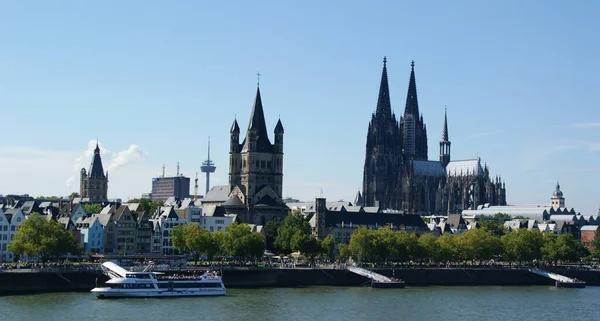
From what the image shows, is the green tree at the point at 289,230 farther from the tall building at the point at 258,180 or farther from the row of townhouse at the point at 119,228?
the row of townhouse at the point at 119,228

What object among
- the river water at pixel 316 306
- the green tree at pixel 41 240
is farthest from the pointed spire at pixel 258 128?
the river water at pixel 316 306

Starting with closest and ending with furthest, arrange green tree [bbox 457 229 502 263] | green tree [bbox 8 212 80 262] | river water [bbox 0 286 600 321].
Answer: river water [bbox 0 286 600 321]
green tree [bbox 8 212 80 262]
green tree [bbox 457 229 502 263]

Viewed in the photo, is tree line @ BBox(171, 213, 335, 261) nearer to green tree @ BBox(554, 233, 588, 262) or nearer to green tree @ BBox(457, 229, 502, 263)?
green tree @ BBox(457, 229, 502, 263)

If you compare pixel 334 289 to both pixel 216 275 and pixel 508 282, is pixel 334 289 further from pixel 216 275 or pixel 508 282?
pixel 508 282

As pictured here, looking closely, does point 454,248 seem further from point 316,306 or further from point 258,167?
point 316,306

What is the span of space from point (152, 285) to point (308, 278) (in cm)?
2714

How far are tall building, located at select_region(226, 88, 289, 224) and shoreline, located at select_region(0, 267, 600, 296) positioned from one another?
5428 centimetres

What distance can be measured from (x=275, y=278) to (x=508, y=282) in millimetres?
37613

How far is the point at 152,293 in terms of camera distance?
361 ft

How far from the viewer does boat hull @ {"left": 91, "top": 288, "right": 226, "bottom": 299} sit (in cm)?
10625

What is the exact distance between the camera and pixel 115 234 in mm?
155625

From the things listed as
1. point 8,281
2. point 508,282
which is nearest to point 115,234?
point 8,281

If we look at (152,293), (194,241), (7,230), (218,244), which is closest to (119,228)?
(7,230)

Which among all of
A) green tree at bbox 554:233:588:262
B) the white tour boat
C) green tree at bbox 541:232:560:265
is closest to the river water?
the white tour boat
